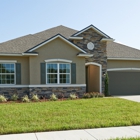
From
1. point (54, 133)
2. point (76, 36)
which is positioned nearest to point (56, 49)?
point (76, 36)

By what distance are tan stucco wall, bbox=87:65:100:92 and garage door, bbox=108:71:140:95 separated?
1.54 m

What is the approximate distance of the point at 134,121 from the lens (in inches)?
272

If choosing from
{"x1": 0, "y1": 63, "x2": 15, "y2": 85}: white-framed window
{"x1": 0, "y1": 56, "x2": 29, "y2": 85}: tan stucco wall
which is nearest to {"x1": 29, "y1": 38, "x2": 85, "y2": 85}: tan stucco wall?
{"x1": 0, "y1": 56, "x2": 29, "y2": 85}: tan stucco wall

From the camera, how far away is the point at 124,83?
17953 millimetres

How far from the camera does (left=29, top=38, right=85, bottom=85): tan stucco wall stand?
13617 millimetres

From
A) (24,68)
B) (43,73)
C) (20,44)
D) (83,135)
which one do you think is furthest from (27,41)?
(83,135)

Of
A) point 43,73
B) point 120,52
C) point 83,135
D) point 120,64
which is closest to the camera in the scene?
point 83,135

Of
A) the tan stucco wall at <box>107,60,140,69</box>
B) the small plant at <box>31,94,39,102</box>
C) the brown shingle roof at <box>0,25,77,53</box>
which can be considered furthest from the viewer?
Result: the tan stucco wall at <box>107,60,140,69</box>

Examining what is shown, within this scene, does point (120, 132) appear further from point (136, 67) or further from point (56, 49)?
point (136, 67)

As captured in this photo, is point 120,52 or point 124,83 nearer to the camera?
point 120,52

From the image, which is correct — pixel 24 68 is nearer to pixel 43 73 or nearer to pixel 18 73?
pixel 18 73

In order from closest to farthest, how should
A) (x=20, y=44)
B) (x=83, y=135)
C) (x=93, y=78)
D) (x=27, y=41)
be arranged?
1. (x=83, y=135)
2. (x=20, y=44)
3. (x=27, y=41)
4. (x=93, y=78)

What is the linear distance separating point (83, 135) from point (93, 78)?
12764 mm

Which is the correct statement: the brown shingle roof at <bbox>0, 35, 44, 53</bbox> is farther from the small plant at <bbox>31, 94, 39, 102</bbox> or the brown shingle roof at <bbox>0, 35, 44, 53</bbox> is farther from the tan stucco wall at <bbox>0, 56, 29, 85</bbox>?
the small plant at <bbox>31, 94, 39, 102</bbox>
